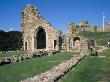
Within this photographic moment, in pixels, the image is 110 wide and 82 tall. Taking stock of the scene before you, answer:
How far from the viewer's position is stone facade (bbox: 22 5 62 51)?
48625 millimetres

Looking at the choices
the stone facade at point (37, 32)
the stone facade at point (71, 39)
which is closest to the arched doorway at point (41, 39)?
the stone facade at point (37, 32)

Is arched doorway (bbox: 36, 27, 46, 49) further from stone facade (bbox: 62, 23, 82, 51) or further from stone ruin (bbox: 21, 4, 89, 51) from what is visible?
stone facade (bbox: 62, 23, 82, 51)

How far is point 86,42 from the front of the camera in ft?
150

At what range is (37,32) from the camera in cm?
5050

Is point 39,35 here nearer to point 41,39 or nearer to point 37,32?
point 41,39

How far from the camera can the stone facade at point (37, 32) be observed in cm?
4862

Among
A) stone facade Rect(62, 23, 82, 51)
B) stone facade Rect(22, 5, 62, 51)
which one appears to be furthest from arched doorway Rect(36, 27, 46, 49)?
stone facade Rect(62, 23, 82, 51)

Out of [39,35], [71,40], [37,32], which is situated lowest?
[71,40]

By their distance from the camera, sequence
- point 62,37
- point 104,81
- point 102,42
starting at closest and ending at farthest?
point 104,81
point 62,37
point 102,42

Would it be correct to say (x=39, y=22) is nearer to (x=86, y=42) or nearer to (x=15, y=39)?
(x=15, y=39)

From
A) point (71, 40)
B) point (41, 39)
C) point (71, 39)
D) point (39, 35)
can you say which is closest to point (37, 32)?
point (39, 35)

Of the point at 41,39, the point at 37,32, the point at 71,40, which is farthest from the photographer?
the point at 41,39

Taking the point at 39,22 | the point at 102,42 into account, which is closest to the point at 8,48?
the point at 39,22

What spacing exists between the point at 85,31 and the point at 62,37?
2019 cm
